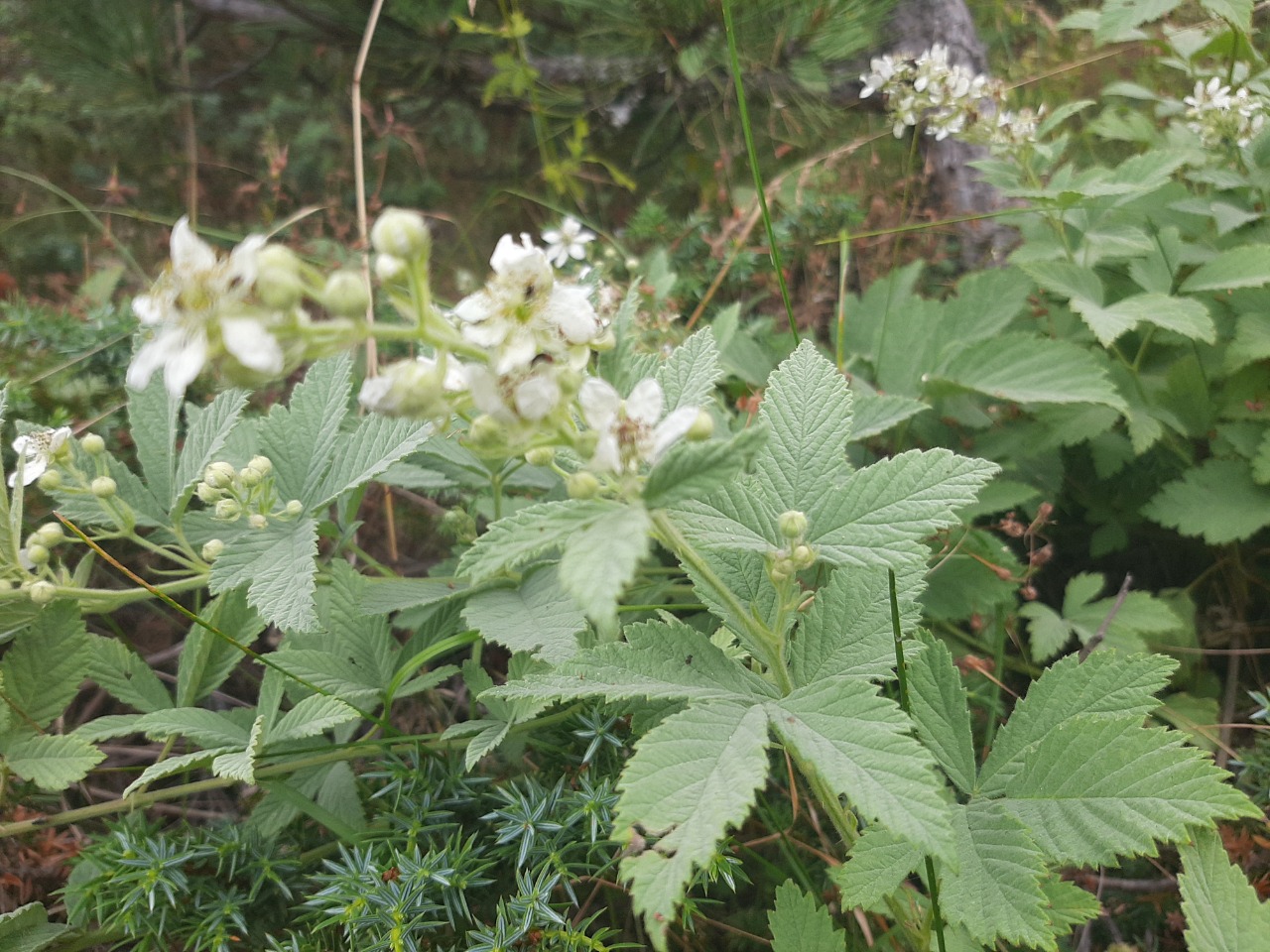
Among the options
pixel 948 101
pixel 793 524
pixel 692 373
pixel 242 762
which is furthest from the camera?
pixel 948 101

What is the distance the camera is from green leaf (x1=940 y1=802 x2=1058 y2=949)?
1085 millimetres

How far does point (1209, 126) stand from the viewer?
2.17 meters

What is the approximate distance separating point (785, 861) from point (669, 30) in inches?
108

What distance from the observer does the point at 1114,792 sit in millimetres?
1194

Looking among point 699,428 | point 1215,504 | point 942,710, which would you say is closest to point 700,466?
point 699,428

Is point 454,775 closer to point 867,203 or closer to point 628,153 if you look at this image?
point 867,203

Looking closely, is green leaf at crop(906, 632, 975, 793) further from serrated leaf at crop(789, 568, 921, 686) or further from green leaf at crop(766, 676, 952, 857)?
green leaf at crop(766, 676, 952, 857)

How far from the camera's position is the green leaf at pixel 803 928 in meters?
1.24

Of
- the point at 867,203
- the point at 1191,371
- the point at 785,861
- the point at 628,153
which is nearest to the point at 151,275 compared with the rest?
the point at 628,153

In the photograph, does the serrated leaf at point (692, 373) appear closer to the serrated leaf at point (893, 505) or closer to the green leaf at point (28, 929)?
the serrated leaf at point (893, 505)

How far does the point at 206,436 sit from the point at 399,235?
→ 907mm

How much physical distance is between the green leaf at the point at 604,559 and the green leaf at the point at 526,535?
0.02m

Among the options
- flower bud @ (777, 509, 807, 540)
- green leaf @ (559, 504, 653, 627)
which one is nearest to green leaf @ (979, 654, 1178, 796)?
flower bud @ (777, 509, 807, 540)

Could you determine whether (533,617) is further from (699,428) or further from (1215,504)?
(1215,504)
